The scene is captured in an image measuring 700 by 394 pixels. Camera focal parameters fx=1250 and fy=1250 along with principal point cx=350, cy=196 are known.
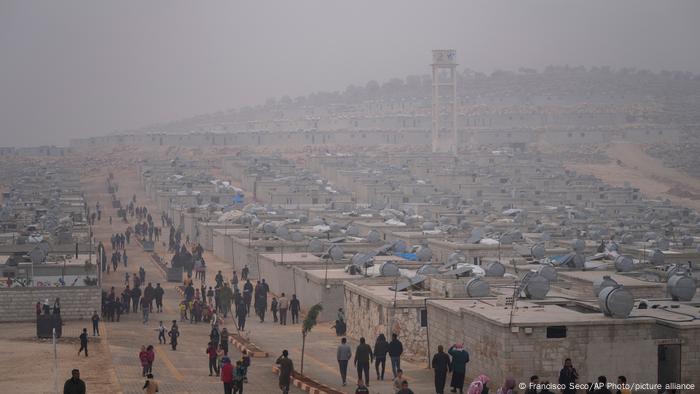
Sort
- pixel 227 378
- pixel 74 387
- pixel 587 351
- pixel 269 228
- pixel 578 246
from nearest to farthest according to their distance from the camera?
pixel 74 387
pixel 227 378
pixel 587 351
pixel 578 246
pixel 269 228

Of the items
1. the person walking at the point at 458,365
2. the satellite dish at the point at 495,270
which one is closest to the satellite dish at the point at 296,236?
the satellite dish at the point at 495,270

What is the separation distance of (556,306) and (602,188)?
5994cm

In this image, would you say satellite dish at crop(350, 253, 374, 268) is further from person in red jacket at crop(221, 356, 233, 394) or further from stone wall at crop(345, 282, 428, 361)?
person in red jacket at crop(221, 356, 233, 394)

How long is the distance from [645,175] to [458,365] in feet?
292

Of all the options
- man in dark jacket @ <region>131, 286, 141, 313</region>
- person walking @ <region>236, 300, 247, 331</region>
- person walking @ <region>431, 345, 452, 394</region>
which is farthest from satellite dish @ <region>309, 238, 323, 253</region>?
person walking @ <region>431, 345, 452, 394</region>

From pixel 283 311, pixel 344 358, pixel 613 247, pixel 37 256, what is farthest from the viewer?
pixel 613 247

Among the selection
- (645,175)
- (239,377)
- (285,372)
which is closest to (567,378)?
(285,372)

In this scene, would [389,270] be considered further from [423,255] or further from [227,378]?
[227,378]

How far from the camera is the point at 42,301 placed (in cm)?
3045

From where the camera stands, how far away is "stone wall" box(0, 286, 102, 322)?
99.5 ft

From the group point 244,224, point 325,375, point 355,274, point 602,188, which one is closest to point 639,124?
point 602,188

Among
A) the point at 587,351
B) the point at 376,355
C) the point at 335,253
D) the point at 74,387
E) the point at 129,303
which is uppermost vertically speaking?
the point at 74,387

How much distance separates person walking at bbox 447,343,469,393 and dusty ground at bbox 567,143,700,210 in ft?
226

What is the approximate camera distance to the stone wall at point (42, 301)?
30328 millimetres
